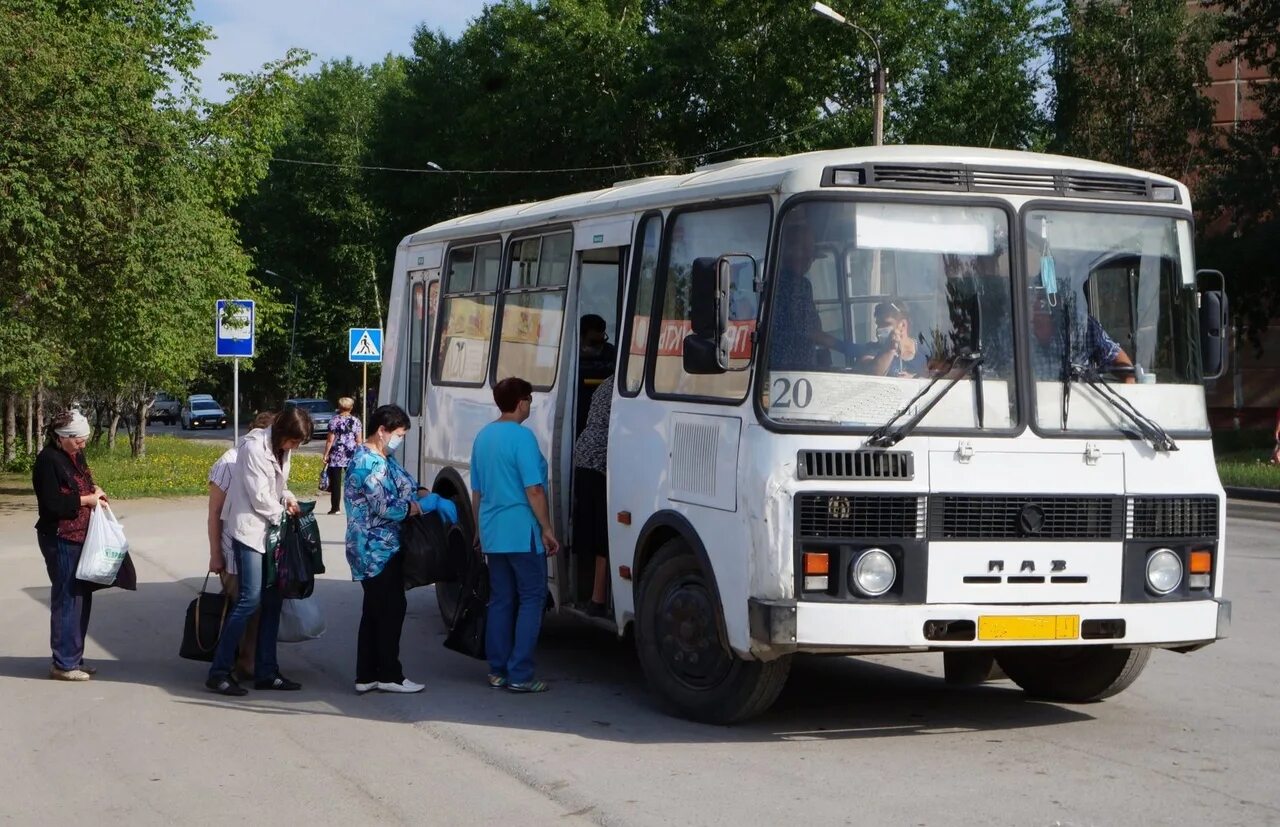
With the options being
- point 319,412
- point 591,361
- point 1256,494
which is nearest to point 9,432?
point 319,412

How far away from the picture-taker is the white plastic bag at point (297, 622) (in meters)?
10.2

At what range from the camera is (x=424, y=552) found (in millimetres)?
9414

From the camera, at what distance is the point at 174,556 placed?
→ 17.7 m

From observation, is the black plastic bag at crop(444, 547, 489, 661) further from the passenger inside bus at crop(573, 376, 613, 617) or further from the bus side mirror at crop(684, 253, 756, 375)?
the bus side mirror at crop(684, 253, 756, 375)

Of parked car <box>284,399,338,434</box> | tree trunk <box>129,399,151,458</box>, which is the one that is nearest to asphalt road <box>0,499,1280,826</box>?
tree trunk <box>129,399,151,458</box>

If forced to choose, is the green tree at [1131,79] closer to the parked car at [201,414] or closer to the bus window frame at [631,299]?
the bus window frame at [631,299]

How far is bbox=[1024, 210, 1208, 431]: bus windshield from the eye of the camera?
8086 millimetres

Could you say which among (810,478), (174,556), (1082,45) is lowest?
(174,556)

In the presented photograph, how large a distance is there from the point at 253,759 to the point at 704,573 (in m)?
2.31

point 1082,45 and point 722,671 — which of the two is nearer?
point 722,671

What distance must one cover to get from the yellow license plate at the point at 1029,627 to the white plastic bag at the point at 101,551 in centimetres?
511

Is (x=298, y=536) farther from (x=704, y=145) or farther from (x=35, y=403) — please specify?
(x=704, y=145)

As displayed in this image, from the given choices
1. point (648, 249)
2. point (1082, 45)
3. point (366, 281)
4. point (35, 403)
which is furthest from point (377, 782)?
point (366, 281)

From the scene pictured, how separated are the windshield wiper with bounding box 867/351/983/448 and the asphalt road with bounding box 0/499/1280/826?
57.7 inches
